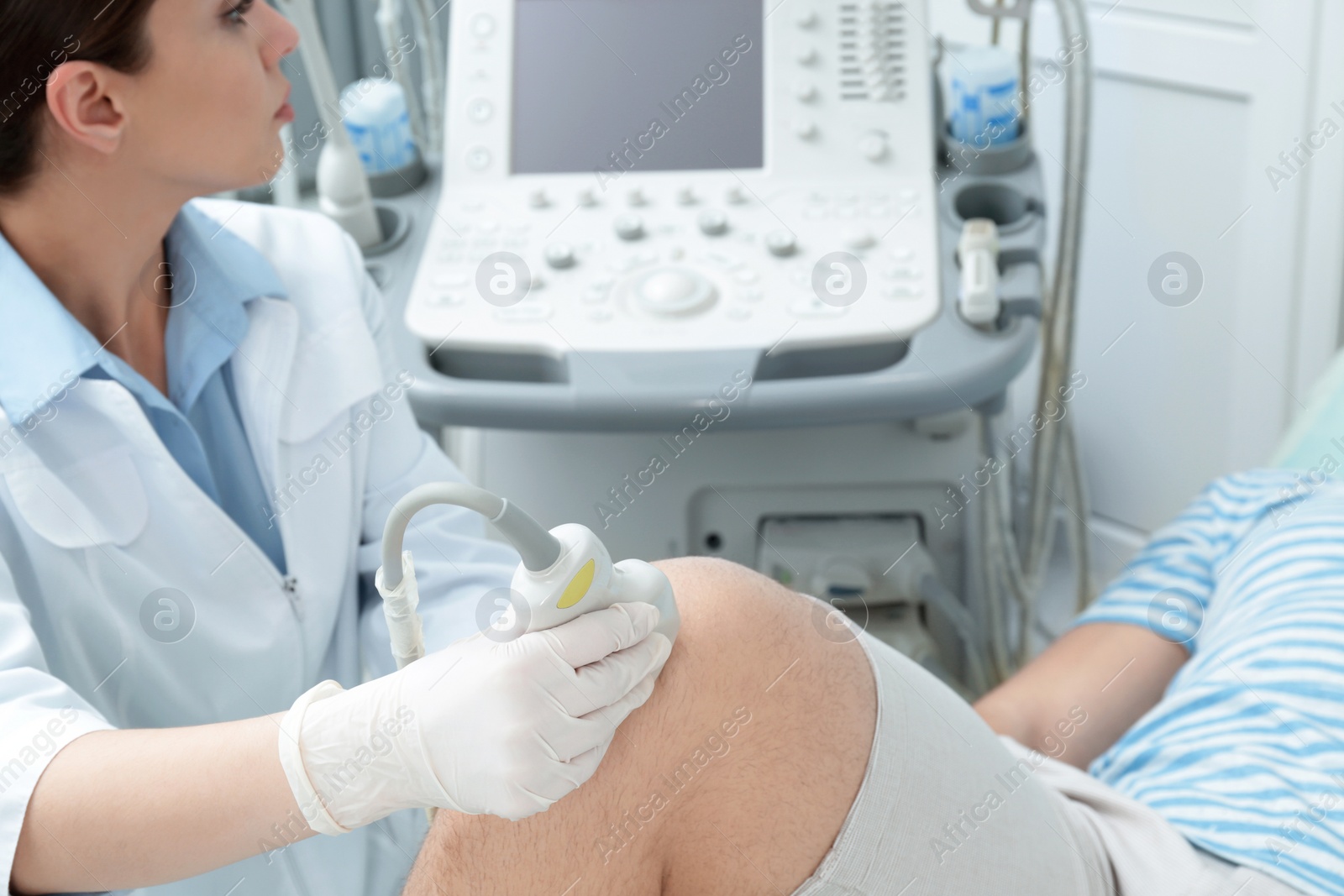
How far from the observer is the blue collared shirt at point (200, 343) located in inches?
35.3

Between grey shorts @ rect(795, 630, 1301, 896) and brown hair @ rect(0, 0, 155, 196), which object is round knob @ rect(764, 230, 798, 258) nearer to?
grey shorts @ rect(795, 630, 1301, 896)

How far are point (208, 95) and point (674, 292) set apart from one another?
1.82 feet

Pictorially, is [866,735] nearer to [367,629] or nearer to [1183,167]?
[367,629]

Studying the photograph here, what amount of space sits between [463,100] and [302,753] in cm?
100

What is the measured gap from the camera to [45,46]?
82 cm

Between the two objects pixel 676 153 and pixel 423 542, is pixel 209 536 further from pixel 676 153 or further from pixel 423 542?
pixel 676 153

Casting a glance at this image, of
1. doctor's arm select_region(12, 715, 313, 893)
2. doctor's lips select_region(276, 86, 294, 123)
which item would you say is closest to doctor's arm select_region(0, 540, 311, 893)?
doctor's arm select_region(12, 715, 313, 893)

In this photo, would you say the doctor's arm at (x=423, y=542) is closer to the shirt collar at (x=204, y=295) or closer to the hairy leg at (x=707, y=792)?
the shirt collar at (x=204, y=295)

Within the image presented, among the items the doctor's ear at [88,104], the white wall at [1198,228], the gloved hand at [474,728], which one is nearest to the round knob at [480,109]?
the doctor's ear at [88,104]

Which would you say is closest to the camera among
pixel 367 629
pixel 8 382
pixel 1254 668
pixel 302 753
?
pixel 302 753

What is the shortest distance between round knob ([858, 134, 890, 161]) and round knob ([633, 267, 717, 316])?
0.27m

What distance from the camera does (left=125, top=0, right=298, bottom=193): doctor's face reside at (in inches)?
34.9

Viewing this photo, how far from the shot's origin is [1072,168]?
1.46 metres

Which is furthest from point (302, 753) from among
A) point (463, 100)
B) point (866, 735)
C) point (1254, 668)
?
point (463, 100)
